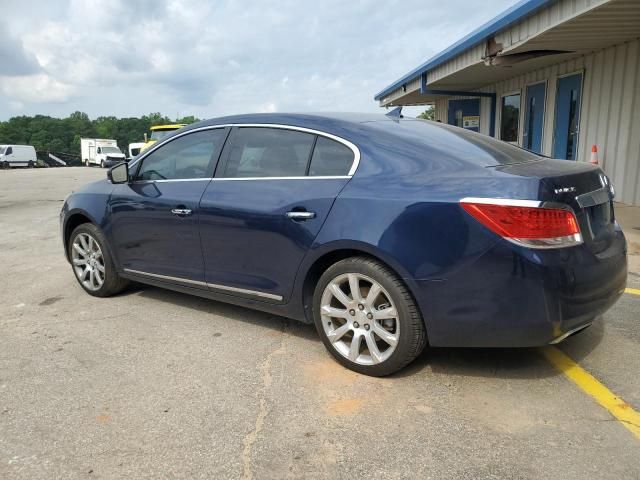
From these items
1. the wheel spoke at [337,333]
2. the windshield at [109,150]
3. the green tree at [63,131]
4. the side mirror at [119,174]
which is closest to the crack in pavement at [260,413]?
the wheel spoke at [337,333]

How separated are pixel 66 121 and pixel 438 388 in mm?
117745

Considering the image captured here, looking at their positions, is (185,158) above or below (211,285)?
above

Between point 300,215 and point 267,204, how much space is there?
0.30m

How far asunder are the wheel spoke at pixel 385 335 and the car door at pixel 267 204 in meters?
0.64

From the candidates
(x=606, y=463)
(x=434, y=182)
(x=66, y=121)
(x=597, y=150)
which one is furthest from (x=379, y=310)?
(x=66, y=121)

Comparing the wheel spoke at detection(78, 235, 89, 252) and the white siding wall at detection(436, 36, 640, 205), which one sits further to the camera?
the white siding wall at detection(436, 36, 640, 205)

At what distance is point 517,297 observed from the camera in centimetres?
272

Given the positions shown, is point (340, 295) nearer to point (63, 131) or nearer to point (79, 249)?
point (79, 249)

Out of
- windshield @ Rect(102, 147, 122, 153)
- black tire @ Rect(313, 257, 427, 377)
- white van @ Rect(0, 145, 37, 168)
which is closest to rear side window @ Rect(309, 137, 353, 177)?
black tire @ Rect(313, 257, 427, 377)

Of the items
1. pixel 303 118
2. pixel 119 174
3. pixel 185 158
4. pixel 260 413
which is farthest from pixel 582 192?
pixel 119 174

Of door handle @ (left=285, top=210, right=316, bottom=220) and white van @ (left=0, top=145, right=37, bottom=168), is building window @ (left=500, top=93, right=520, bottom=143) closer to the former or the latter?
door handle @ (left=285, top=210, right=316, bottom=220)

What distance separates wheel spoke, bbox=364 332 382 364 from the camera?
3.15 metres

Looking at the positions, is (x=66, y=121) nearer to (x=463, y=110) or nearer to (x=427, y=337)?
(x=463, y=110)

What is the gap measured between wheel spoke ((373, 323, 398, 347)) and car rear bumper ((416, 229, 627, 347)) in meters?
0.21
